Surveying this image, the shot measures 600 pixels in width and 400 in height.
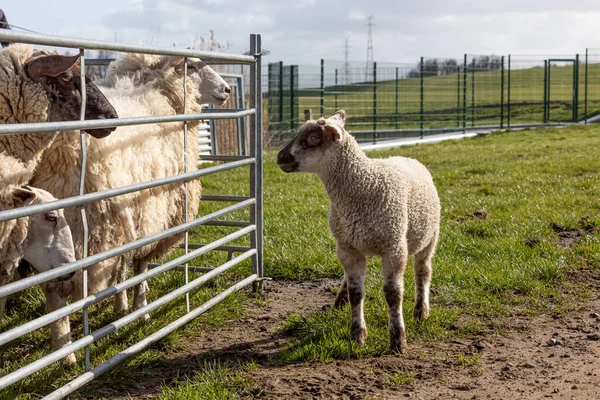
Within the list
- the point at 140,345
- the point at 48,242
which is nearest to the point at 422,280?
the point at 140,345

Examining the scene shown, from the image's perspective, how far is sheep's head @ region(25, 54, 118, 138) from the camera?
412 cm

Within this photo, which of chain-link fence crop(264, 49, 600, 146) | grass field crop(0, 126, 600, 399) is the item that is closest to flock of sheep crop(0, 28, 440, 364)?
grass field crop(0, 126, 600, 399)

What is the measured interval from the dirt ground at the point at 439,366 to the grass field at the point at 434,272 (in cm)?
11

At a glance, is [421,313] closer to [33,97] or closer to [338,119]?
[338,119]

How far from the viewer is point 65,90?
13.8 feet

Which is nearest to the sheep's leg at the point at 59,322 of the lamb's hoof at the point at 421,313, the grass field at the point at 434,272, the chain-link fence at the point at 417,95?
the grass field at the point at 434,272

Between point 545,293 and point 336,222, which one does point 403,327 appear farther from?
point 545,293

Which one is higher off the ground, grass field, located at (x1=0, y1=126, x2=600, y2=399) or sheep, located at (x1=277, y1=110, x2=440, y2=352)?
sheep, located at (x1=277, y1=110, x2=440, y2=352)

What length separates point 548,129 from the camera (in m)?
21.0

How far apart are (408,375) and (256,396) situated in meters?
0.84

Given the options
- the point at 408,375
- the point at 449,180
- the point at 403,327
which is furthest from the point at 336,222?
the point at 449,180

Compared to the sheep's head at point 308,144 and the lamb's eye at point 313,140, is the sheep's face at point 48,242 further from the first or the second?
the lamb's eye at point 313,140

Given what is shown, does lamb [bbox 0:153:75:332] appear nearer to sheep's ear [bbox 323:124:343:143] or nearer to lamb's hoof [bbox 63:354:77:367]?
lamb's hoof [bbox 63:354:77:367]

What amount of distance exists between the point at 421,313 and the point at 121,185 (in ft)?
6.80
